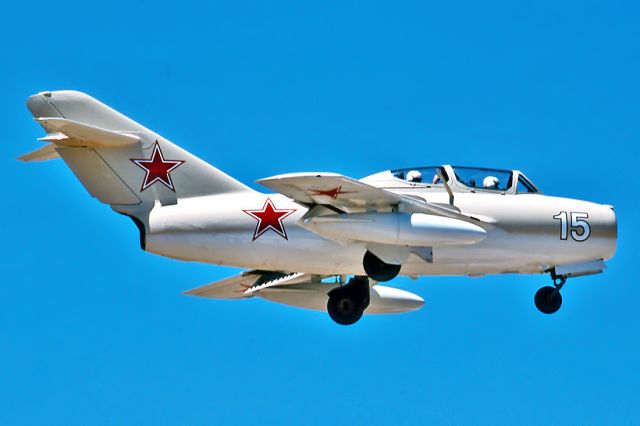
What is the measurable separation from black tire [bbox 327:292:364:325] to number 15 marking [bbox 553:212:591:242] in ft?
12.1

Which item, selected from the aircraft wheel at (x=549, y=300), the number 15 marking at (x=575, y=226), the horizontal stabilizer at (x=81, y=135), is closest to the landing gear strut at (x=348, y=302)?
the aircraft wheel at (x=549, y=300)

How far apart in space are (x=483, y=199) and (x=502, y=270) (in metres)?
1.28

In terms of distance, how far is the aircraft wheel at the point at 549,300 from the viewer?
23547mm

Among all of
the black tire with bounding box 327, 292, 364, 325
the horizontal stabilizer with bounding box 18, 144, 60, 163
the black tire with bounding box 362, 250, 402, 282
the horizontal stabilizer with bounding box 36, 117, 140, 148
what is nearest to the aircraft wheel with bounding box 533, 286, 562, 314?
the black tire with bounding box 362, 250, 402, 282

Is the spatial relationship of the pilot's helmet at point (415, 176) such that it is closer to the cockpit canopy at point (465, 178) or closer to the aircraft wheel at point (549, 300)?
the cockpit canopy at point (465, 178)

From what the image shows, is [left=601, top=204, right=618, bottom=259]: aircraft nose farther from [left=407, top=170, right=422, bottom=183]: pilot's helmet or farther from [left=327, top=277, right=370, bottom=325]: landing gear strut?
[left=327, top=277, right=370, bottom=325]: landing gear strut

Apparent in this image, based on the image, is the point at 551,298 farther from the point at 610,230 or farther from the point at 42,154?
the point at 42,154

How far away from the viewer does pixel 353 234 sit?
71.1 ft

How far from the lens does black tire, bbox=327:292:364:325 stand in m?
23.4

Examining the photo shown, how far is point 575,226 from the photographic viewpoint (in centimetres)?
2303

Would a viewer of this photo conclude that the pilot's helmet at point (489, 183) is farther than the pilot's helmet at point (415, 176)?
Yes

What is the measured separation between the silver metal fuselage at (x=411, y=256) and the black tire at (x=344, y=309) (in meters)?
0.49

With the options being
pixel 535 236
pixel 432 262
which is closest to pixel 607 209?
pixel 535 236

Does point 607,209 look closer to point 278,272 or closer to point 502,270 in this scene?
point 502,270
